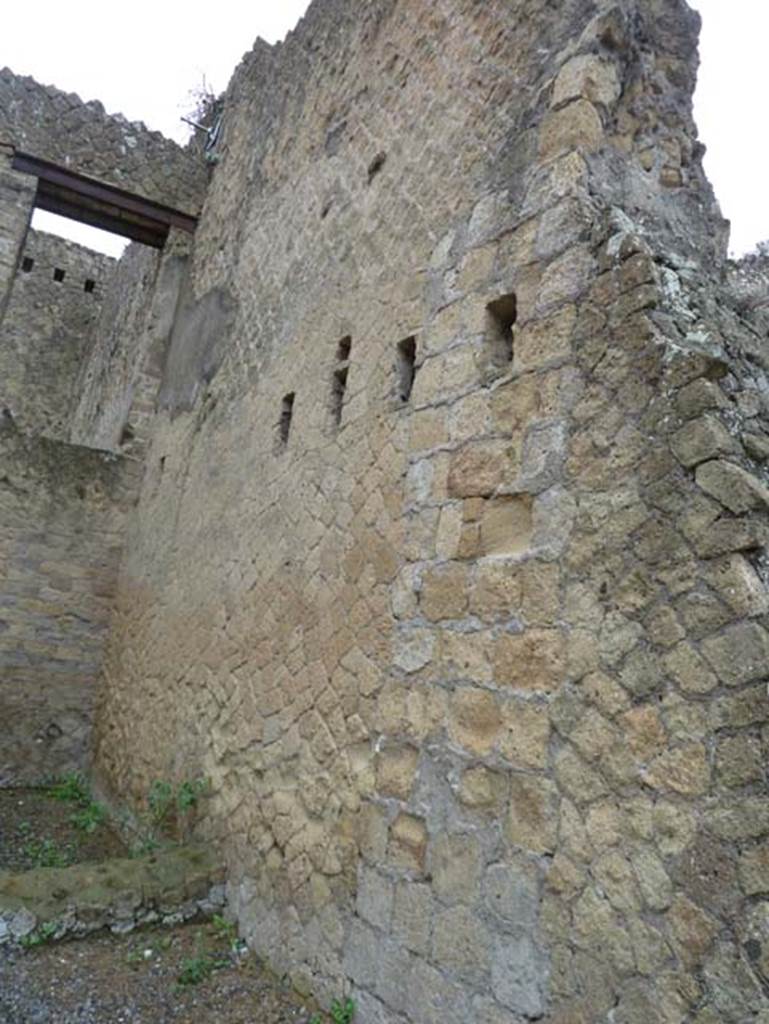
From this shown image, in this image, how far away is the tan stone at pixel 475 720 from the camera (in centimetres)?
240

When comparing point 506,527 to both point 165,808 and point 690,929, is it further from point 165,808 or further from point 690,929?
point 165,808

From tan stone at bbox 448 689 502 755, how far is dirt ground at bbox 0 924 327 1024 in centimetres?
131

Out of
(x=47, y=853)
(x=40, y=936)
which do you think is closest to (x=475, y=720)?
(x=40, y=936)

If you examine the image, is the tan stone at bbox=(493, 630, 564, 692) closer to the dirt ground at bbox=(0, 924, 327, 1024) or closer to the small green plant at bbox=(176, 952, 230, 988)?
the dirt ground at bbox=(0, 924, 327, 1024)

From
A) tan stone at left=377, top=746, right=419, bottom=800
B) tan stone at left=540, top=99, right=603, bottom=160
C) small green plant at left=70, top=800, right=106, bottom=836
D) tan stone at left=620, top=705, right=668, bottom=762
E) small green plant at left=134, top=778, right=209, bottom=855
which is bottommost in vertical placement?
small green plant at left=70, top=800, right=106, bottom=836

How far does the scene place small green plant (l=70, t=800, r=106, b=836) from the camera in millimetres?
5263

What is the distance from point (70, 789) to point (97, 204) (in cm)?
528

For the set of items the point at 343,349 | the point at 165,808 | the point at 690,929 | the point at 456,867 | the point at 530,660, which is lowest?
the point at 165,808

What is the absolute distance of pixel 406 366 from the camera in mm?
3342

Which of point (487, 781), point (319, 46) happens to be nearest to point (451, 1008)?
point (487, 781)

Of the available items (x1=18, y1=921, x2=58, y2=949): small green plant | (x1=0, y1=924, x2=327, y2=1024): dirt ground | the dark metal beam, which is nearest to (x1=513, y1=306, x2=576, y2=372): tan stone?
(x1=0, y1=924, x2=327, y2=1024): dirt ground

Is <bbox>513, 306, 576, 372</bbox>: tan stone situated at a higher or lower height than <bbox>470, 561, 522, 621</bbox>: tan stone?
higher

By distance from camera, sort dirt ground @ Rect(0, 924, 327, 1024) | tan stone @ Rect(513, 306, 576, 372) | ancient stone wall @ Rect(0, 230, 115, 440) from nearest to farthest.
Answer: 1. tan stone @ Rect(513, 306, 576, 372)
2. dirt ground @ Rect(0, 924, 327, 1024)
3. ancient stone wall @ Rect(0, 230, 115, 440)

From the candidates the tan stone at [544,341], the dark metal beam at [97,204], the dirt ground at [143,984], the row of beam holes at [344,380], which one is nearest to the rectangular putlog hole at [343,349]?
the row of beam holes at [344,380]
